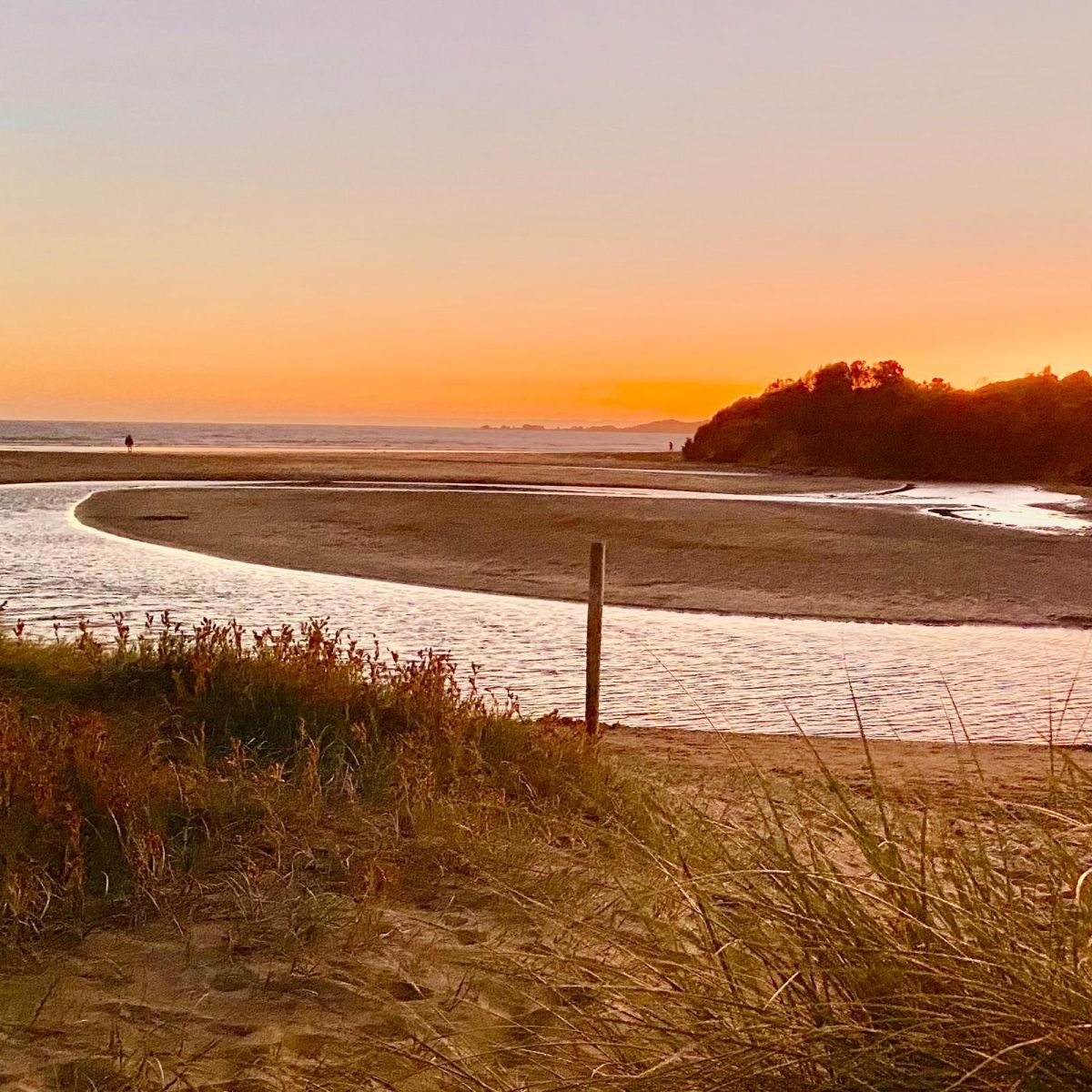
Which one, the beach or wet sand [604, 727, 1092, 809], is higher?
the beach

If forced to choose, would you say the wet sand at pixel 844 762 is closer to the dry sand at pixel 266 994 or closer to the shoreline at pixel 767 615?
the dry sand at pixel 266 994

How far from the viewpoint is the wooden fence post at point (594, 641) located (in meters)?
8.81

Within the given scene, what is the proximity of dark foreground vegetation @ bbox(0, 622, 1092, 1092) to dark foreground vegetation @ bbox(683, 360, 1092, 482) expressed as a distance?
62571mm

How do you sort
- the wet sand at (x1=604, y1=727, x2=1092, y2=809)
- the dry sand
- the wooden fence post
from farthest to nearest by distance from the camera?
the wooden fence post < the wet sand at (x1=604, y1=727, x2=1092, y2=809) < the dry sand

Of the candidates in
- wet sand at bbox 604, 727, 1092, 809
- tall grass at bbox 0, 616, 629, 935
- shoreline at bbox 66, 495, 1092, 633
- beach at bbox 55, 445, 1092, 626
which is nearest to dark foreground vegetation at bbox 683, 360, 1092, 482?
beach at bbox 55, 445, 1092, 626

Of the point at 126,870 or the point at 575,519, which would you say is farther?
the point at 575,519

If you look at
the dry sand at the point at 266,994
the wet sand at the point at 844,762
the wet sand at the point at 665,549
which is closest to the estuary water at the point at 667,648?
the wet sand at the point at 844,762

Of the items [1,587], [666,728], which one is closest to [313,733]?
[666,728]

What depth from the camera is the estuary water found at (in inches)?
→ 424

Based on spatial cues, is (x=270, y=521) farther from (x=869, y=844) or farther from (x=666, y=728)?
(x=869, y=844)

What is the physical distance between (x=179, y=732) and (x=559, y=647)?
6.07 meters

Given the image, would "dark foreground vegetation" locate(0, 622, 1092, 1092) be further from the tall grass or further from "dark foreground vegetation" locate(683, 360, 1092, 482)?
"dark foreground vegetation" locate(683, 360, 1092, 482)

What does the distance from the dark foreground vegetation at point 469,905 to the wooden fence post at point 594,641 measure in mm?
765

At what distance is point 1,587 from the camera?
57.6 ft
